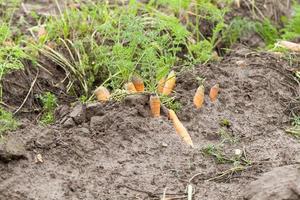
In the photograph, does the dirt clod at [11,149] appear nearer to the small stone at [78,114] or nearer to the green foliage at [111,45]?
the small stone at [78,114]

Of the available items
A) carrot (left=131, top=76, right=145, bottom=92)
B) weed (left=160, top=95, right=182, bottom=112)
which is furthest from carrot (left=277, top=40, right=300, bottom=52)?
carrot (left=131, top=76, right=145, bottom=92)

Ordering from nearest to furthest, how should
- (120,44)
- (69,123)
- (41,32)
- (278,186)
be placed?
(278,186), (69,123), (120,44), (41,32)

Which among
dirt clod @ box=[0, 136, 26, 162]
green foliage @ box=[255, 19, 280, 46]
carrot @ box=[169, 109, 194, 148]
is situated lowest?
green foliage @ box=[255, 19, 280, 46]

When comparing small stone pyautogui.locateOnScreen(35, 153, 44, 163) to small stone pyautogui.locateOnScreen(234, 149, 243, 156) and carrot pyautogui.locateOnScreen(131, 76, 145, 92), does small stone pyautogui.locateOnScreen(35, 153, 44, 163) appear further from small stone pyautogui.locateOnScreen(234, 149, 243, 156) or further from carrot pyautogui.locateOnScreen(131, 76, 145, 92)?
small stone pyautogui.locateOnScreen(234, 149, 243, 156)

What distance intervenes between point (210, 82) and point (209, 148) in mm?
756

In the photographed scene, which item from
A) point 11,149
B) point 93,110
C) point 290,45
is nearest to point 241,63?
point 290,45

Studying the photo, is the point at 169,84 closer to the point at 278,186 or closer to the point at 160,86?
the point at 160,86

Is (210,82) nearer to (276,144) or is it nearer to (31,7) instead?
(276,144)

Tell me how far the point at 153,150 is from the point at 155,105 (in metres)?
0.30

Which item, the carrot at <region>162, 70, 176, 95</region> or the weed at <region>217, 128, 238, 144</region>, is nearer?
the weed at <region>217, 128, 238, 144</region>

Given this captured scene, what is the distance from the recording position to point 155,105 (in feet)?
12.8

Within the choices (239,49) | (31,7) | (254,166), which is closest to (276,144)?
(254,166)

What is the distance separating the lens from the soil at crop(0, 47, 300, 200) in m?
3.34

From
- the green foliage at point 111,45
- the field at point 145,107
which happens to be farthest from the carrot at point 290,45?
the green foliage at point 111,45
